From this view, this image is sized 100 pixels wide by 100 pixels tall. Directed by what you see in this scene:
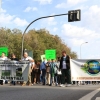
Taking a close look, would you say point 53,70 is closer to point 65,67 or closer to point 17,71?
point 65,67

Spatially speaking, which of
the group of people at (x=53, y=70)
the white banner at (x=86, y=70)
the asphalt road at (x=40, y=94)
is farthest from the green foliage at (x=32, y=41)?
the asphalt road at (x=40, y=94)

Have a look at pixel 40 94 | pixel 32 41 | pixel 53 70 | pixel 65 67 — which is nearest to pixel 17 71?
pixel 65 67

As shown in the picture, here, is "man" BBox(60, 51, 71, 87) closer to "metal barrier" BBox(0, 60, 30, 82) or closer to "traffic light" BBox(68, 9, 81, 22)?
"metal barrier" BBox(0, 60, 30, 82)

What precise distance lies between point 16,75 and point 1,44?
5257 cm

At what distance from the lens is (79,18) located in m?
24.7

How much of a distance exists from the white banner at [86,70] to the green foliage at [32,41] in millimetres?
51299

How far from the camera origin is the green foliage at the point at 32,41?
67.8 m

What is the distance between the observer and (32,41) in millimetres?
76375

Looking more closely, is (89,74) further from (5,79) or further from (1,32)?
(1,32)

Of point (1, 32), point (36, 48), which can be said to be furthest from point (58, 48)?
point (1, 32)

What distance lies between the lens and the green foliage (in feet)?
222

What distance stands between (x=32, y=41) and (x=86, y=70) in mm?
61162

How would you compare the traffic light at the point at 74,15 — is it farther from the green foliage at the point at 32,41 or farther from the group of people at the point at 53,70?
the green foliage at the point at 32,41

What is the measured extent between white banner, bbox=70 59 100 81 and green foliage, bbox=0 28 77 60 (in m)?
51.3
